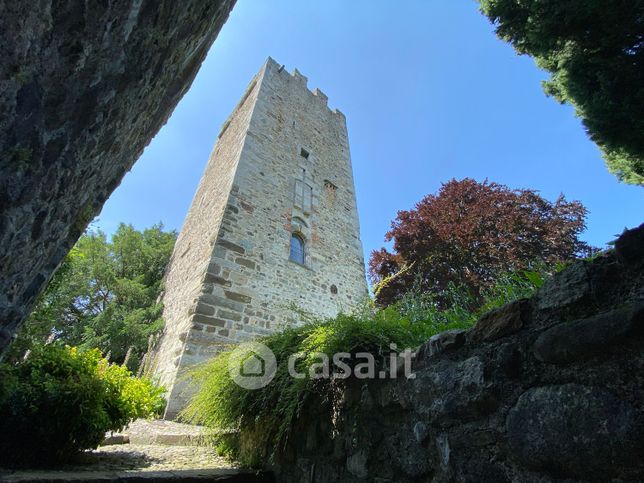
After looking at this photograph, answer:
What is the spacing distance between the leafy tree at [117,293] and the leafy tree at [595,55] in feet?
30.7

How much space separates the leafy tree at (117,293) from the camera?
7.74 meters

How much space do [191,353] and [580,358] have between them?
521cm

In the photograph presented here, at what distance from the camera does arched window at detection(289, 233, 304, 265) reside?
775cm

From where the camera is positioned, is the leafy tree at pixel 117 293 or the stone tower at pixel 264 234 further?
the leafy tree at pixel 117 293

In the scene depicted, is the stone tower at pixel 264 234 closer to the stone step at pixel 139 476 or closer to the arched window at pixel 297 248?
the arched window at pixel 297 248

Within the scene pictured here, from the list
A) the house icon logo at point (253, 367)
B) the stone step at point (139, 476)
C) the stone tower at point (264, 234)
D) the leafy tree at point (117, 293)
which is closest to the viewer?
the stone step at point (139, 476)

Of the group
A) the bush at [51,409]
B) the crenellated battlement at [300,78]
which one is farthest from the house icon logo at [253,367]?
the crenellated battlement at [300,78]

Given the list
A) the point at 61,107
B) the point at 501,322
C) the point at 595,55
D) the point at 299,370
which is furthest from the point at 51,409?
the point at 595,55

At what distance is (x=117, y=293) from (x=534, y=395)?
35.9 ft

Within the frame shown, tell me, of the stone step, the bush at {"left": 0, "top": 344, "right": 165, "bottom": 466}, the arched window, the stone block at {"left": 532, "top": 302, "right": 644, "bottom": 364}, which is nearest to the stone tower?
the arched window

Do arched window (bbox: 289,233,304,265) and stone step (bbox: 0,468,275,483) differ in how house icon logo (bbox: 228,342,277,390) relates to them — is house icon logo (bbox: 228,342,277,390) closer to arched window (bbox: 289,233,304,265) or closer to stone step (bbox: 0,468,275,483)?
stone step (bbox: 0,468,275,483)

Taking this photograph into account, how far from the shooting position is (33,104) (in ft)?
3.19

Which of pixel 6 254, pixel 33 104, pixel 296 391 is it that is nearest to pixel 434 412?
pixel 296 391

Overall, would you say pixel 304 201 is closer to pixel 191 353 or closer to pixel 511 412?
pixel 191 353
